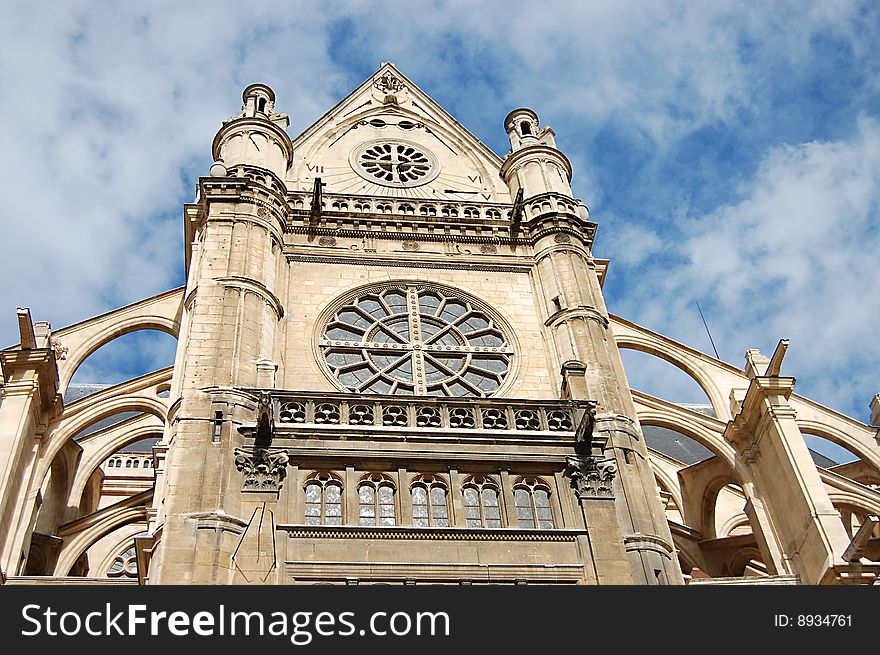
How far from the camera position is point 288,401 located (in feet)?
52.9

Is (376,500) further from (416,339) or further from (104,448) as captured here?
(104,448)

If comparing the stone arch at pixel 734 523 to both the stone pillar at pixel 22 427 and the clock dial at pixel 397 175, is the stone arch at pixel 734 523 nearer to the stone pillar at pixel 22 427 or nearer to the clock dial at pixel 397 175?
the clock dial at pixel 397 175

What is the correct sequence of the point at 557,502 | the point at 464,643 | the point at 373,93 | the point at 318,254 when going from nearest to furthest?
the point at 464,643
the point at 557,502
the point at 318,254
the point at 373,93

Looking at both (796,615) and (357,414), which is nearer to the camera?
(796,615)

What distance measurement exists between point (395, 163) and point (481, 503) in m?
13.0

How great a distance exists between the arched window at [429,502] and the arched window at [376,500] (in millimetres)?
365

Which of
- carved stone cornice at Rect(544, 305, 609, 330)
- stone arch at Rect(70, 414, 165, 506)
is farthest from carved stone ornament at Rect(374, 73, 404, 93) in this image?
carved stone cornice at Rect(544, 305, 609, 330)

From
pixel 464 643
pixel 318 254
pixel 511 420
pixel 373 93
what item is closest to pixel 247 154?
pixel 318 254

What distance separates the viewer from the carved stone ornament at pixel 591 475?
15398mm

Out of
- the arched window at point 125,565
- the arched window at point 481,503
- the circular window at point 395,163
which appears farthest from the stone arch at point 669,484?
the arched window at point 125,565

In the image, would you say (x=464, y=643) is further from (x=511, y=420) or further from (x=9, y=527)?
(x=9, y=527)

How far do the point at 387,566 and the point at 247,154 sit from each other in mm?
12006

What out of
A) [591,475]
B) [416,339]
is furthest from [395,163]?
[591,475]

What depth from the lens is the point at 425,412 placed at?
16469 mm
